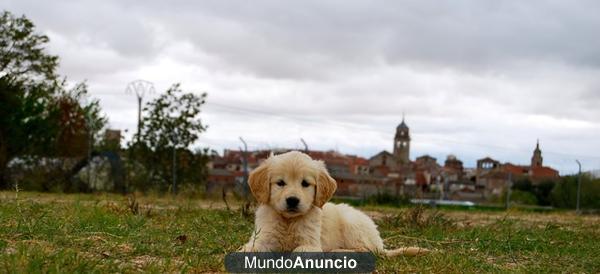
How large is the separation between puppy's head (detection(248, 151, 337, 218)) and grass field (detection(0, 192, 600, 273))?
0.56 metres

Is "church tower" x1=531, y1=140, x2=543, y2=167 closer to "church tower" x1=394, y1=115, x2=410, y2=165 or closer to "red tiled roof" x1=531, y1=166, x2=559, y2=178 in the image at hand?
"red tiled roof" x1=531, y1=166, x2=559, y2=178

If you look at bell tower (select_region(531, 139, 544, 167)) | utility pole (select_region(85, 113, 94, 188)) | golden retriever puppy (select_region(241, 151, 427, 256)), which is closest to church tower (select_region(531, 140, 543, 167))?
bell tower (select_region(531, 139, 544, 167))

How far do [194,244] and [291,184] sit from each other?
62.8 inches

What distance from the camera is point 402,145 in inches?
1203

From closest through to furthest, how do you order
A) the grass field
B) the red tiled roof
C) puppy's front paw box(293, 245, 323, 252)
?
the grass field
puppy's front paw box(293, 245, 323, 252)
the red tiled roof

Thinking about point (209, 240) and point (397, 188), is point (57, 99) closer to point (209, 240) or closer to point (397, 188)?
point (397, 188)

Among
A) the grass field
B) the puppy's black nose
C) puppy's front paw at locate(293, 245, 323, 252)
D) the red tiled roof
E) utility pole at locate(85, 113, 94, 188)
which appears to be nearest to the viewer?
the grass field

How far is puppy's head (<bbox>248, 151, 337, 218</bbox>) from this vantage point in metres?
4.90

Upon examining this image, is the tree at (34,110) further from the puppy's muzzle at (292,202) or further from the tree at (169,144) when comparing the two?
the puppy's muzzle at (292,202)

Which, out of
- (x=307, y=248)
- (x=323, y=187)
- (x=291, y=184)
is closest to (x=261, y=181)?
(x=291, y=184)

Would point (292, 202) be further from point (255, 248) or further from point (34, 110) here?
point (34, 110)

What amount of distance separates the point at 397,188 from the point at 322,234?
14.5 m

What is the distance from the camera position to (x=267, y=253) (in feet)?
16.5

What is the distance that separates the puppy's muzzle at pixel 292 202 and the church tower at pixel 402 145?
72.8ft
